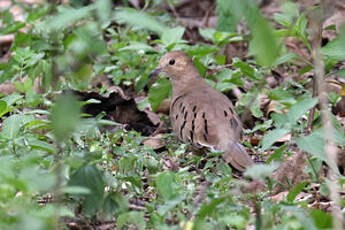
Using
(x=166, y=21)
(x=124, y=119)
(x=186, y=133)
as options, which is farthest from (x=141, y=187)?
(x=166, y=21)

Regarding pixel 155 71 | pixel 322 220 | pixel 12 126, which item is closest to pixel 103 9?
pixel 322 220

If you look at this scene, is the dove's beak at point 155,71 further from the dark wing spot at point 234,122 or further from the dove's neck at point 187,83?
the dark wing spot at point 234,122

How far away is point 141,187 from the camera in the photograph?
480 cm

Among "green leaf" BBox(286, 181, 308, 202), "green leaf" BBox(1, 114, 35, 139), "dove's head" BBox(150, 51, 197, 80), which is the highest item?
"green leaf" BBox(286, 181, 308, 202)

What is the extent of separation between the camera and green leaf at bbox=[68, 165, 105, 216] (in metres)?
3.87

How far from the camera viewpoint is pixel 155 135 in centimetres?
687

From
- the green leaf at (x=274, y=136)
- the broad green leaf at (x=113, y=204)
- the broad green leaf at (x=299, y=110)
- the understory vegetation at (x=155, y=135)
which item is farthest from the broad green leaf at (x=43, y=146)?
the broad green leaf at (x=299, y=110)

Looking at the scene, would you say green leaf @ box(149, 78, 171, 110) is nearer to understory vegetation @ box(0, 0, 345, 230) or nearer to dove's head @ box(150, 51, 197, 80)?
understory vegetation @ box(0, 0, 345, 230)

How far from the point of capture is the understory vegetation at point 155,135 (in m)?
3.41

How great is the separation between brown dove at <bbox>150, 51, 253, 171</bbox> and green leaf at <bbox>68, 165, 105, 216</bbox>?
1603 millimetres

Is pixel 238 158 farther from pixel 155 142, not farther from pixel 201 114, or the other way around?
pixel 155 142

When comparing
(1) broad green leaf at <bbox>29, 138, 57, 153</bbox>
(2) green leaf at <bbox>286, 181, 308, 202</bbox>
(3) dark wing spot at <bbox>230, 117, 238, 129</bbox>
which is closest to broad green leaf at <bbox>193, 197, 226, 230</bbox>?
(2) green leaf at <bbox>286, 181, 308, 202</bbox>

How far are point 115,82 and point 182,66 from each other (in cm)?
72

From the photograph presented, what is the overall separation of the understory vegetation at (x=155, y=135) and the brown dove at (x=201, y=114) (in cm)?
10
